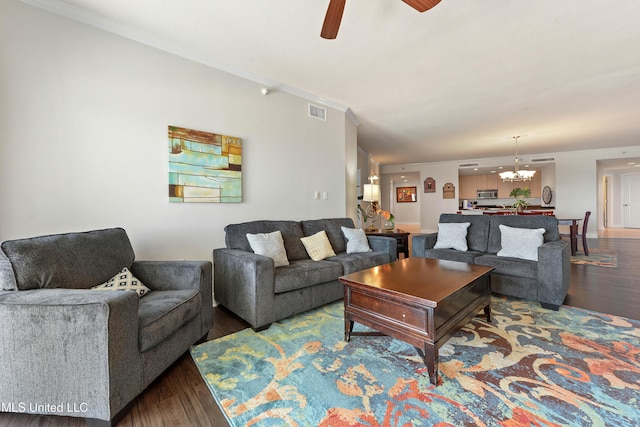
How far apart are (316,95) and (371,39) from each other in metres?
1.41

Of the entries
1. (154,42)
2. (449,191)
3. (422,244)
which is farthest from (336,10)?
(449,191)

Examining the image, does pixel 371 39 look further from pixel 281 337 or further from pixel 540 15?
pixel 281 337

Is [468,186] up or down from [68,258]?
up

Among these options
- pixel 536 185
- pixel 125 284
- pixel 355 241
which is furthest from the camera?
pixel 536 185

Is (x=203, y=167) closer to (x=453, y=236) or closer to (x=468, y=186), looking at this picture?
(x=453, y=236)

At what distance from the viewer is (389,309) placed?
1.77m

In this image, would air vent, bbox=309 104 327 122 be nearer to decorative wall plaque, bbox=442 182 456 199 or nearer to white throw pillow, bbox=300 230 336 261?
white throw pillow, bbox=300 230 336 261

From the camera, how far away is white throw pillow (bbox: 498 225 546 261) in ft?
9.56

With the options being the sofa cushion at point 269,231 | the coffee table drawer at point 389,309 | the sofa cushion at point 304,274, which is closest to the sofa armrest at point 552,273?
the coffee table drawer at point 389,309

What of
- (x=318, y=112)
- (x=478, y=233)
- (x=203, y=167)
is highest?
(x=318, y=112)

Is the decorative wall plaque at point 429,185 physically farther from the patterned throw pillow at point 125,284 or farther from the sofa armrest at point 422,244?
the patterned throw pillow at point 125,284

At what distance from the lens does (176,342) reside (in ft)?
5.58

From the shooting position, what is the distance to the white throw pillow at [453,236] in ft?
11.5

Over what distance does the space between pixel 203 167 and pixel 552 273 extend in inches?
A: 142
